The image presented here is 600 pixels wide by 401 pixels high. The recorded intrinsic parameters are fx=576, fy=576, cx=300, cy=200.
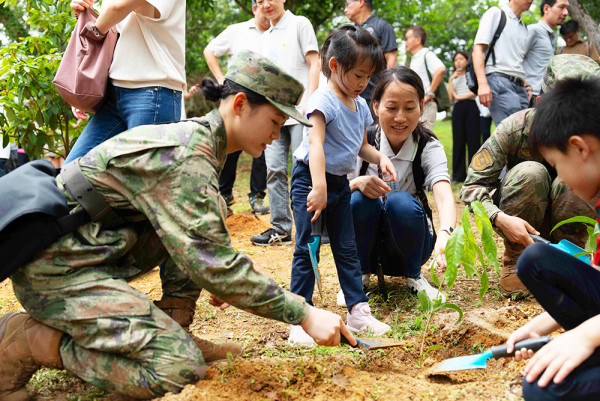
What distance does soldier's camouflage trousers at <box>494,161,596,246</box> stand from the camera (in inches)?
136

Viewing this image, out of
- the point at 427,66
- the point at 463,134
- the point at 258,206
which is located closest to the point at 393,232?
the point at 258,206

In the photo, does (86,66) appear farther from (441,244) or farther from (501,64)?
(501,64)

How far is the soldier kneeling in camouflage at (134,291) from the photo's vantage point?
2117mm

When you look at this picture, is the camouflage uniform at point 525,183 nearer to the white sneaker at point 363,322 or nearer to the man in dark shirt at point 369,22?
the white sneaker at point 363,322

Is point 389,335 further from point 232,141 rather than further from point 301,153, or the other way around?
point 232,141

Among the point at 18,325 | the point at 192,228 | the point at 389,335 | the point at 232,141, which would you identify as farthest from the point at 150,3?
the point at 389,335

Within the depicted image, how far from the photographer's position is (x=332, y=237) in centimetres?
319

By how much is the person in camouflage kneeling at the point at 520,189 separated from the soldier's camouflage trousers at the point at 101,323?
6.82ft

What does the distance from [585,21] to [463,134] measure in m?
2.15

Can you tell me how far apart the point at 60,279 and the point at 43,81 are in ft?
8.13

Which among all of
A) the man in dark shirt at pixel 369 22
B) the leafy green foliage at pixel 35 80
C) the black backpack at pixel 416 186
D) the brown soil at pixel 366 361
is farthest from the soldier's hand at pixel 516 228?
the man in dark shirt at pixel 369 22

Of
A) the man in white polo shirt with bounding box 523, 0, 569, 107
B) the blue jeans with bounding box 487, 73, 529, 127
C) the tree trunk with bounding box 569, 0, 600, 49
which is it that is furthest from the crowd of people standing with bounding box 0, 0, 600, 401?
the tree trunk with bounding box 569, 0, 600, 49

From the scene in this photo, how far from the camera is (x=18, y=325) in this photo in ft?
7.29

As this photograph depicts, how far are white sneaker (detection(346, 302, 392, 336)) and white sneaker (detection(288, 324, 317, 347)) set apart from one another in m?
0.28
